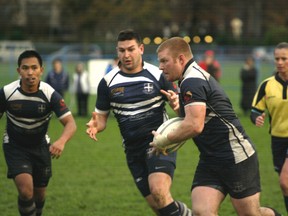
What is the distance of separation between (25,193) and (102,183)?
11.2 ft

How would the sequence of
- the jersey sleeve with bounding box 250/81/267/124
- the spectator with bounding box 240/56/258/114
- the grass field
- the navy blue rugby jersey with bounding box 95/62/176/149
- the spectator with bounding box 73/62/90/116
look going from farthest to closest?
the spectator with bounding box 240/56/258/114 → the spectator with bounding box 73/62/90/116 → the grass field → the jersey sleeve with bounding box 250/81/267/124 → the navy blue rugby jersey with bounding box 95/62/176/149

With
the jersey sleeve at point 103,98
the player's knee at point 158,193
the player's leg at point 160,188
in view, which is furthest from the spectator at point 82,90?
the player's knee at point 158,193

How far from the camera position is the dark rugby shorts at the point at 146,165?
262 inches

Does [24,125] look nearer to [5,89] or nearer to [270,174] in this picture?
[5,89]

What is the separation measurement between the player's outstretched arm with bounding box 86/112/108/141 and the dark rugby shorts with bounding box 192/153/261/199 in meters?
1.29

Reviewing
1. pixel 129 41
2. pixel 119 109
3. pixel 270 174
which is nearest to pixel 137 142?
pixel 119 109

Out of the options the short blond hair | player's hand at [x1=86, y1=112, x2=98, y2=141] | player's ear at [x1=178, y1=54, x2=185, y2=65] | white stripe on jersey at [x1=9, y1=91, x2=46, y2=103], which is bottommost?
player's hand at [x1=86, y1=112, x2=98, y2=141]

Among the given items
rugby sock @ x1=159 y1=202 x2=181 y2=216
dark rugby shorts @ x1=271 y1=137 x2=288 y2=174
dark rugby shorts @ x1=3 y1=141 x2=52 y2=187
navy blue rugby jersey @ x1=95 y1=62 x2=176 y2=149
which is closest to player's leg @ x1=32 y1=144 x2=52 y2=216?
dark rugby shorts @ x1=3 y1=141 x2=52 y2=187

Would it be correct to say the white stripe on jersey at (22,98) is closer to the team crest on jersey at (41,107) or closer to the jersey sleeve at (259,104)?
the team crest on jersey at (41,107)

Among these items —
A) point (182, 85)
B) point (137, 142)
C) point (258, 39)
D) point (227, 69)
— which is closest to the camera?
point (182, 85)

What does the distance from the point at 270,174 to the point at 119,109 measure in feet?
15.9

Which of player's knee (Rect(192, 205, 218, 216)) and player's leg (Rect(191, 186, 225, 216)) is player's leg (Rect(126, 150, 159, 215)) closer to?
player's leg (Rect(191, 186, 225, 216))

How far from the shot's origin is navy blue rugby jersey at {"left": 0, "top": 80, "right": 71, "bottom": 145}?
7133mm

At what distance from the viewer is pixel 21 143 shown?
727 cm
